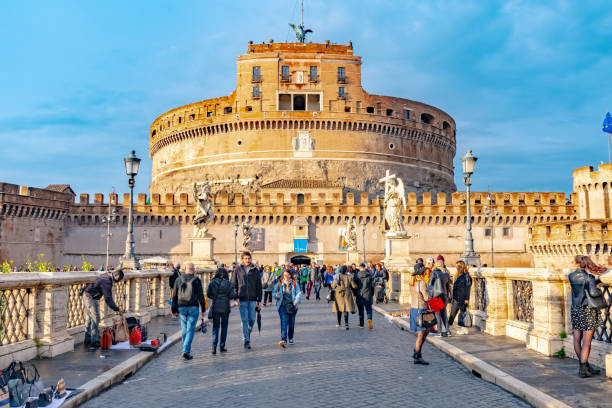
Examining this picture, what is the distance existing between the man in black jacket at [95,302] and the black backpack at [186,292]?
3.62 ft

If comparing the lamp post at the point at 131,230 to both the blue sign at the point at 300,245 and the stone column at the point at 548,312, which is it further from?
the blue sign at the point at 300,245

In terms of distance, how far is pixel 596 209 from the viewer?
43.5 m

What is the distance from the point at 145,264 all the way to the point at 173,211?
33.7 feet

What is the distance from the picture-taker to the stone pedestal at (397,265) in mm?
17016

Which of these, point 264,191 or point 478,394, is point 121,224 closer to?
point 264,191

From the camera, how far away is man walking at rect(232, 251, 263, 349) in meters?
8.84

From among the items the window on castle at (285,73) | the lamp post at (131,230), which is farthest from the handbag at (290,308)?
the window on castle at (285,73)

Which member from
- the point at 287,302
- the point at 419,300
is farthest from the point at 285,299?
the point at 419,300

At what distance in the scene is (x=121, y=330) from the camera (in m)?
8.57

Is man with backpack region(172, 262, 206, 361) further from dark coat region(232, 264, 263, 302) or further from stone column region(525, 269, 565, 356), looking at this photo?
stone column region(525, 269, 565, 356)

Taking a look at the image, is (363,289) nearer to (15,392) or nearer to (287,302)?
(287,302)

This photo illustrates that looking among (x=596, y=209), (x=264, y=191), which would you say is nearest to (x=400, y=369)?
(x=596, y=209)

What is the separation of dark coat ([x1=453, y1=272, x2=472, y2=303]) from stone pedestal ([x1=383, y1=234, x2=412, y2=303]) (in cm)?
645

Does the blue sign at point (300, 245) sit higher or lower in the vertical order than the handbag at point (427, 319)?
higher
